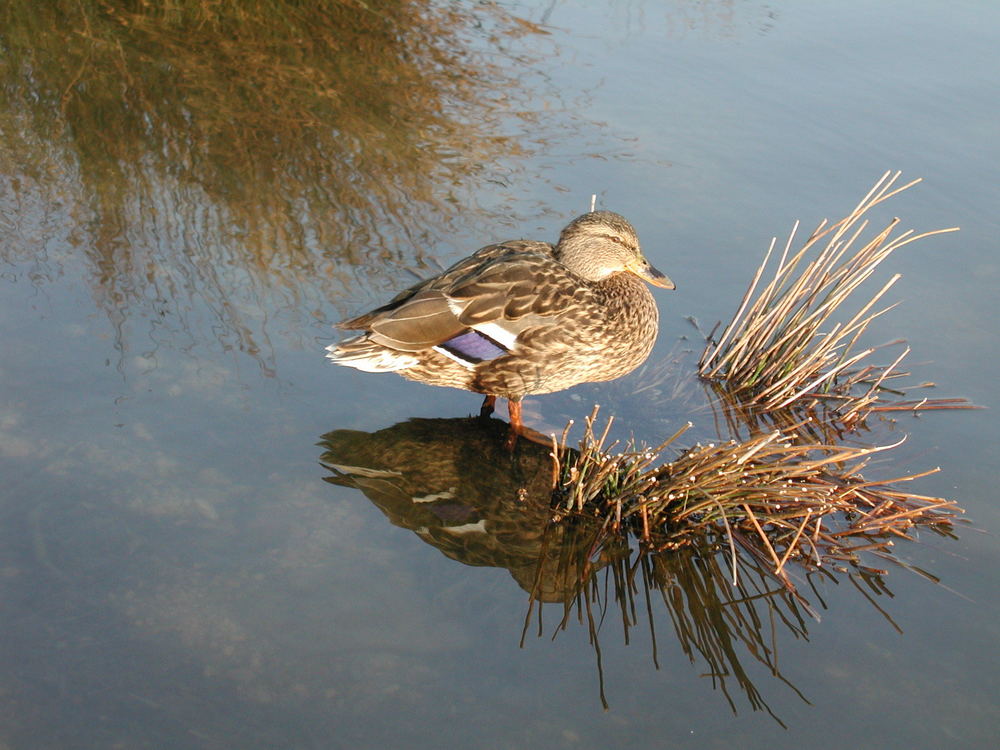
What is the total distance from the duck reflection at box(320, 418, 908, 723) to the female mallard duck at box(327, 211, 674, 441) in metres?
0.29

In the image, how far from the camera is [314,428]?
4.48 m

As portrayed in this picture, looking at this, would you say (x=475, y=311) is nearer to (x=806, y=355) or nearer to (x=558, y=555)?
(x=558, y=555)

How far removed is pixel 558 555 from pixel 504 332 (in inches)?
42.4

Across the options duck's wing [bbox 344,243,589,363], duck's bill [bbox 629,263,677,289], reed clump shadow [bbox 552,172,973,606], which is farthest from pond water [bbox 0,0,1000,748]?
duck's bill [bbox 629,263,677,289]

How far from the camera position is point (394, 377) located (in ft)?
16.4

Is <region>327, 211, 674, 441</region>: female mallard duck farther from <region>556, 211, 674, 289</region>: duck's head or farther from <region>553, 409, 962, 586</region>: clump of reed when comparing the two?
<region>553, 409, 962, 586</region>: clump of reed

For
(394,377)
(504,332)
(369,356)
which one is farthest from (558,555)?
(394,377)

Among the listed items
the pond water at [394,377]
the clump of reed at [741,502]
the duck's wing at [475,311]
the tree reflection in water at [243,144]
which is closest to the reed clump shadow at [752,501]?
the clump of reed at [741,502]

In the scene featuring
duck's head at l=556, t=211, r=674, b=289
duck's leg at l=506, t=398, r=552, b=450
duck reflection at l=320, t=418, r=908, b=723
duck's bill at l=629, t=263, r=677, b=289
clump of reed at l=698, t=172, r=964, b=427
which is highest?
duck's head at l=556, t=211, r=674, b=289

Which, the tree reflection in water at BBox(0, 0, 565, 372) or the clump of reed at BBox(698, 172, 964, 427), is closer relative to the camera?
the clump of reed at BBox(698, 172, 964, 427)

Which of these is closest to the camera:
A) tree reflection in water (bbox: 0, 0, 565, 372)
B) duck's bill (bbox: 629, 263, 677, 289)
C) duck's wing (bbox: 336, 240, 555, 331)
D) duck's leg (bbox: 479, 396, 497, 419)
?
duck's wing (bbox: 336, 240, 555, 331)

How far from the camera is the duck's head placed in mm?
4973

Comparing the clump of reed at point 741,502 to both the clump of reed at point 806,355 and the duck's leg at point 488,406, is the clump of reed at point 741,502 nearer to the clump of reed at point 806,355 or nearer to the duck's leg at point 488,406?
the duck's leg at point 488,406

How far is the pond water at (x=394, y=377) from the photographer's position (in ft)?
10.9
